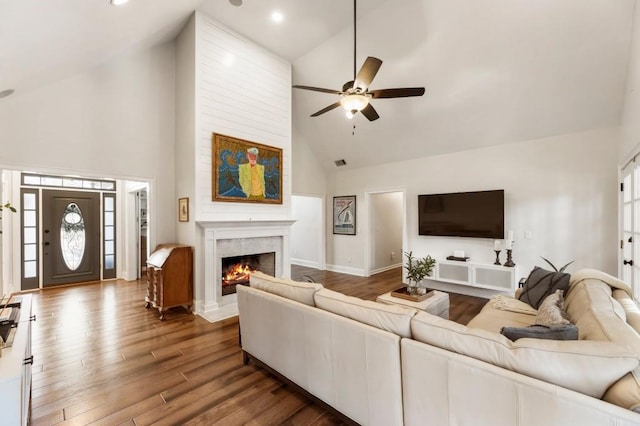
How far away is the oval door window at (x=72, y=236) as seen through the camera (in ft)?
18.5

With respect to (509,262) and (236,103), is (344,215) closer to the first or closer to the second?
(509,262)

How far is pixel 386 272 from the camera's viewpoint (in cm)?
725

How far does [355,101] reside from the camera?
2979 mm

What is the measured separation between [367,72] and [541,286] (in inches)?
114

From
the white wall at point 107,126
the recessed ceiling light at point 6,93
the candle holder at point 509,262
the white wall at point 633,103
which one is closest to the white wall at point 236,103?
the white wall at point 107,126

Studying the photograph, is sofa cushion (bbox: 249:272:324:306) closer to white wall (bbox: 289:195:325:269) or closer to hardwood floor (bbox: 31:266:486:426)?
hardwood floor (bbox: 31:266:486:426)

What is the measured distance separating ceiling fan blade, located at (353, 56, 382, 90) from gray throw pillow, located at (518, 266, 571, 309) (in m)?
2.80

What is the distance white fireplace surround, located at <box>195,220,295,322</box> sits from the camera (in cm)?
412

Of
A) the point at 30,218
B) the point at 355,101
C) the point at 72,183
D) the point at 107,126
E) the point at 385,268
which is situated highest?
the point at 107,126

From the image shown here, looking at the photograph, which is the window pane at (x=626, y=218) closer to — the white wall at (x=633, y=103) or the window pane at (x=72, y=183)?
the white wall at (x=633, y=103)

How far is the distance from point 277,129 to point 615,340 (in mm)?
4865

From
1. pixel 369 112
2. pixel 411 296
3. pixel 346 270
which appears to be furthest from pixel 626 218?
pixel 346 270

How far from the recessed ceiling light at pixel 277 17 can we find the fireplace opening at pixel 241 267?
3.73 meters

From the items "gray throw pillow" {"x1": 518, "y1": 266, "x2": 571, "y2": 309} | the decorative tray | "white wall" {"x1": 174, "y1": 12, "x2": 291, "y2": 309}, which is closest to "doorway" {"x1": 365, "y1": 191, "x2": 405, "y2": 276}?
"white wall" {"x1": 174, "y1": 12, "x2": 291, "y2": 309}
